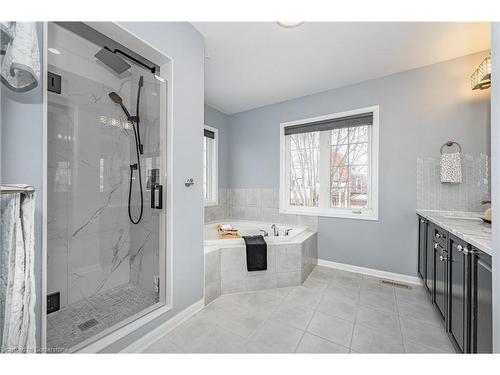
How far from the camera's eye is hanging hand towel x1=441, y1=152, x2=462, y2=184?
6.77 ft

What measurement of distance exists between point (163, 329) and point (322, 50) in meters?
2.83

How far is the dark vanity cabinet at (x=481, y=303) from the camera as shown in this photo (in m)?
0.95

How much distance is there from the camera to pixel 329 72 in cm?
245

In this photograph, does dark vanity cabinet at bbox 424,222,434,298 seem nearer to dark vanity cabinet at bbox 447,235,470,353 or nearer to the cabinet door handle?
dark vanity cabinet at bbox 447,235,470,353

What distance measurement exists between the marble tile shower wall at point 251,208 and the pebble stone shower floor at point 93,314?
1.62m

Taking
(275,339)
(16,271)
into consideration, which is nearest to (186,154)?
(16,271)

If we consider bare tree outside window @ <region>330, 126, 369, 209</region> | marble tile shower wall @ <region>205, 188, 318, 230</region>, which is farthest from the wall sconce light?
marble tile shower wall @ <region>205, 188, 318, 230</region>

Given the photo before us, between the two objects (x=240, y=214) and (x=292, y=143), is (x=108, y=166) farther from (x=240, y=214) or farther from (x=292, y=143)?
(x=292, y=143)

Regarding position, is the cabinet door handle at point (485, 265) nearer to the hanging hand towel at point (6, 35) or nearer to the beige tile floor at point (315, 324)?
the beige tile floor at point (315, 324)

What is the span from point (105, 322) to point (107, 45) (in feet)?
7.00

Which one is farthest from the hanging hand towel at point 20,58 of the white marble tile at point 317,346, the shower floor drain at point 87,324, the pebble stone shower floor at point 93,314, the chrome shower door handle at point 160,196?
the white marble tile at point 317,346

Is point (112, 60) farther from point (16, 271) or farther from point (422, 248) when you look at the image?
point (422, 248)

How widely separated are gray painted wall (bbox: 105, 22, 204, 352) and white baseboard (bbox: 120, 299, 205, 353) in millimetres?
35

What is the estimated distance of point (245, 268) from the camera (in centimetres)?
217
